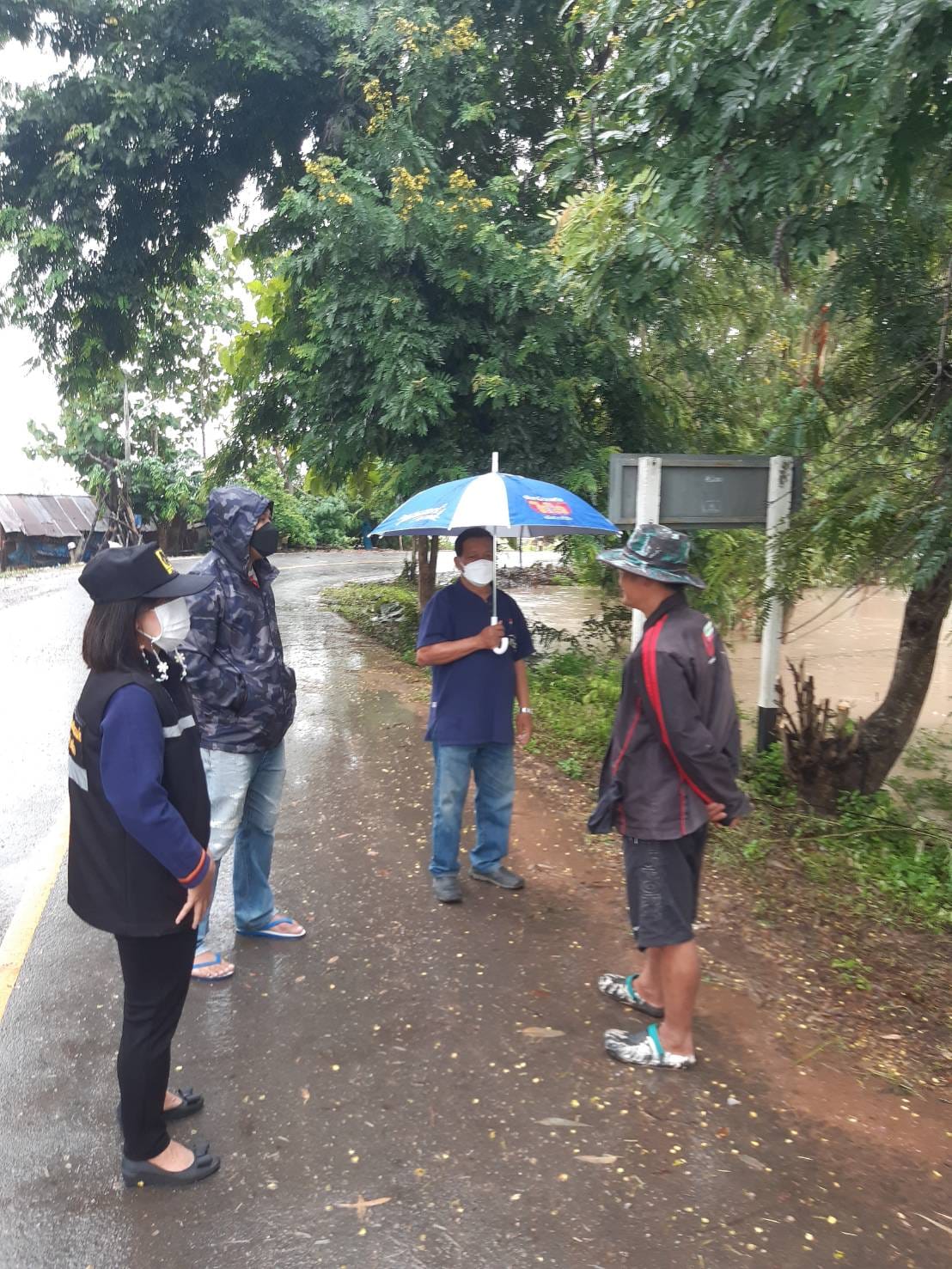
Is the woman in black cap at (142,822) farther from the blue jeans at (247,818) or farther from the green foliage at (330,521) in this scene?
the green foliage at (330,521)

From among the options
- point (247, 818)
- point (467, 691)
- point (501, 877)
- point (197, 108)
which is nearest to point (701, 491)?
point (467, 691)

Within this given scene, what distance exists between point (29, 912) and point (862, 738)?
17.2ft

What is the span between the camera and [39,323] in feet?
36.8

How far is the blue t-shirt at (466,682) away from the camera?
4.57m

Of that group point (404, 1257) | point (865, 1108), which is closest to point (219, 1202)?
point (404, 1257)

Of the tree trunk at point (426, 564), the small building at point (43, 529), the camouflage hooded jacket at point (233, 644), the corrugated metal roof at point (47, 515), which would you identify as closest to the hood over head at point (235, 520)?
the camouflage hooded jacket at point (233, 644)

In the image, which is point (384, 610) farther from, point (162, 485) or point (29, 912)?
point (162, 485)

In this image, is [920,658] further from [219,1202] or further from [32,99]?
[32,99]

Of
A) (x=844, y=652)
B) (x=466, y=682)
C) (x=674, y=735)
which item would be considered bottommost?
(x=844, y=652)

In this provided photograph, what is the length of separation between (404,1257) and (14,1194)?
119cm

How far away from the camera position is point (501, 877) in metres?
4.96

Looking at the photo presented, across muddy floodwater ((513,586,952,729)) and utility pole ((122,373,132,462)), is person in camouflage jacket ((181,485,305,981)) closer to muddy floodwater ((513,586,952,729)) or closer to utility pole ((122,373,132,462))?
muddy floodwater ((513,586,952,729))

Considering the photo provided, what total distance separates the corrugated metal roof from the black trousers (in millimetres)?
38660

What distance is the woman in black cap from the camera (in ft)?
8.63
